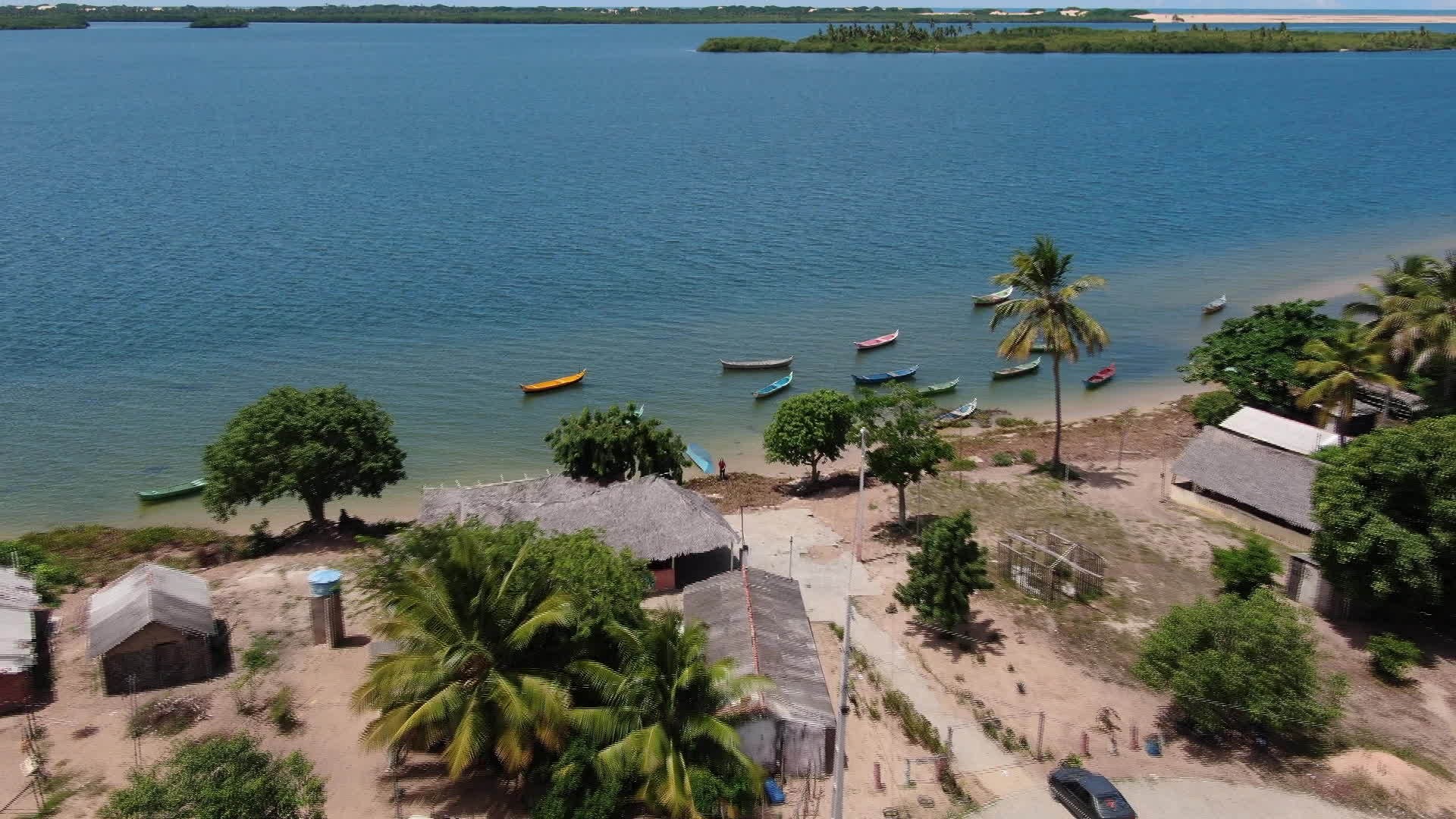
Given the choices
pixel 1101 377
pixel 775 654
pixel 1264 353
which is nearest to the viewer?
pixel 775 654

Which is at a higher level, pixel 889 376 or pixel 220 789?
pixel 889 376

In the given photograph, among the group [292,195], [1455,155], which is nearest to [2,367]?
[292,195]

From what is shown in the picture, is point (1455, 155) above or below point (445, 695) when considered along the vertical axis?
A: above

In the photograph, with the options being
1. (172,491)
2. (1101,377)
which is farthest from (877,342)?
(172,491)

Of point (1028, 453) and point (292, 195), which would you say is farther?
point (292, 195)

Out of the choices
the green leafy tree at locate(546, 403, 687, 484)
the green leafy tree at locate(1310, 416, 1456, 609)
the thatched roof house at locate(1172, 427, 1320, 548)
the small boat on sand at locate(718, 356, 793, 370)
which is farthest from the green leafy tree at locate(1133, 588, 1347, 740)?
the small boat on sand at locate(718, 356, 793, 370)

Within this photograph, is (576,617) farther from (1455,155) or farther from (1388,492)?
(1455,155)

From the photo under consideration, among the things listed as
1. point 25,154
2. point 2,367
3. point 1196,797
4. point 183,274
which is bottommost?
point 1196,797

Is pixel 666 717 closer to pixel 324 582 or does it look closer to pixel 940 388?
pixel 324 582

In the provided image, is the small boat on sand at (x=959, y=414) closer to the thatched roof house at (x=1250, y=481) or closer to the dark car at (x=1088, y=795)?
the thatched roof house at (x=1250, y=481)
